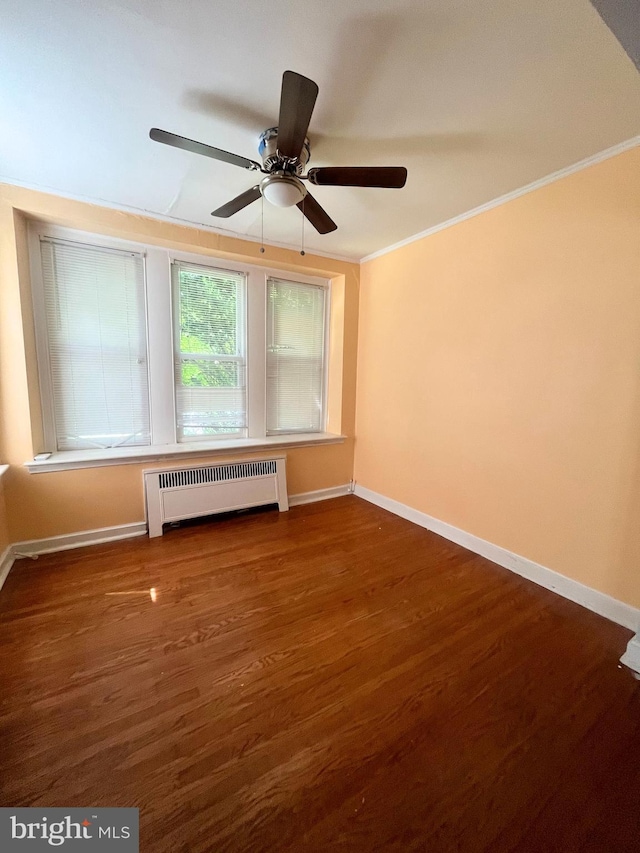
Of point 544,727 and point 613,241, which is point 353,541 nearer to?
point 544,727

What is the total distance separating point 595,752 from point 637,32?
2305 millimetres

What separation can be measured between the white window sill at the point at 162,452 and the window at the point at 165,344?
87mm

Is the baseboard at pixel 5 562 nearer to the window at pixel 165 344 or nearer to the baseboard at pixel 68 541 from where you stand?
the baseboard at pixel 68 541

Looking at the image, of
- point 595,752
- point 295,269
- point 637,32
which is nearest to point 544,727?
point 595,752

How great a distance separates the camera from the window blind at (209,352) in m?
2.95

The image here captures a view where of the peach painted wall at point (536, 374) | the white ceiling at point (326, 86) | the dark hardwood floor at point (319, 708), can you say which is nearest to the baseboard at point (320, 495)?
the peach painted wall at point (536, 374)

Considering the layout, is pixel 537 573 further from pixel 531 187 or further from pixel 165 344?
pixel 165 344

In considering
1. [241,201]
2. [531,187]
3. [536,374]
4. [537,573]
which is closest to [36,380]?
[241,201]

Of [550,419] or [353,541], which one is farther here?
[353,541]

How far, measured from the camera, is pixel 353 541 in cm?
271

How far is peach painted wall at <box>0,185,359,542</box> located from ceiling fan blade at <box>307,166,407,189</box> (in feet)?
5.12

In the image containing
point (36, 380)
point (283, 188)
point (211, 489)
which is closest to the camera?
point (283, 188)

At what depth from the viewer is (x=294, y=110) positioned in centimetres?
121

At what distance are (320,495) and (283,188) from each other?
283 cm
